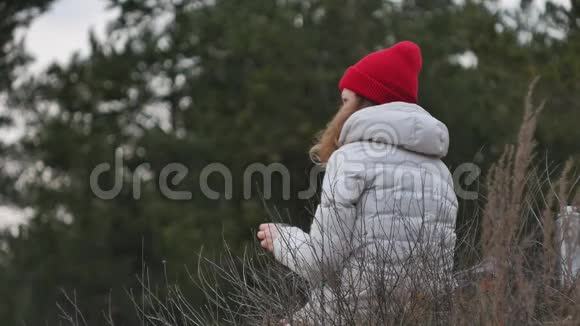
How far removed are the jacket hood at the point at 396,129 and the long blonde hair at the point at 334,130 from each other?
190 millimetres

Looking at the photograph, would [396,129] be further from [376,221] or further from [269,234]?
[269,234]

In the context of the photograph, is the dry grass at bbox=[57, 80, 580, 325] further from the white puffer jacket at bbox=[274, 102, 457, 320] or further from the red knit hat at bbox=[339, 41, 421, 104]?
the red knit hat at bbox=[339, 41, 421, 104]

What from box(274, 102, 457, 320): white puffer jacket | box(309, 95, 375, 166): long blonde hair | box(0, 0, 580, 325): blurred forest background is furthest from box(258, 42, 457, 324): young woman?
box(0, 0, 580, 325): blurred forest background

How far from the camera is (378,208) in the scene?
307 cm

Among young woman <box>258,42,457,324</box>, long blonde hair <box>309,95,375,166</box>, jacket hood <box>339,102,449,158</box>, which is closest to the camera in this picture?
young woman <box>258,42,457,324</box>

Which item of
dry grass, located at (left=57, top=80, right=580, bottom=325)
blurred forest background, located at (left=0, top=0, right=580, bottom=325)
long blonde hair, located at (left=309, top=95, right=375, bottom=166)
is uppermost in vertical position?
long blonde hair, located at (left=309, top=95, right=375, bottom=166)

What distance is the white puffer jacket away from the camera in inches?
116

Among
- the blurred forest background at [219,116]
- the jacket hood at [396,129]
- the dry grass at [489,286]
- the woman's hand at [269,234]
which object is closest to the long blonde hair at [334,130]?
the jacket hood at [396,129]

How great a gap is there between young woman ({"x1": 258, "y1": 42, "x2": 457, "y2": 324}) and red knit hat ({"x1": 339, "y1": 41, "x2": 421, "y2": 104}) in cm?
19

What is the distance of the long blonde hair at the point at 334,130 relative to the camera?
3.37 meters

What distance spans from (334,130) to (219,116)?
10867 mm

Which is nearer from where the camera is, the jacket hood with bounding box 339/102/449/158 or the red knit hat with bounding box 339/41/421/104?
the jacket hood with bounding box 339/102/449/158

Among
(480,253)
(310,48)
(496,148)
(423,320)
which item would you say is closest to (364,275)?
(423,320)

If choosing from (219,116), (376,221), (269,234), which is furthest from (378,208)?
(219,116)
